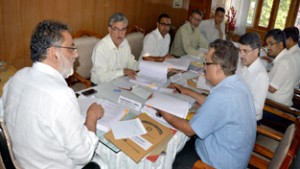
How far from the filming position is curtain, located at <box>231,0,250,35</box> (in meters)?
7.00

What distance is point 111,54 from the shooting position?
2719 millimetres

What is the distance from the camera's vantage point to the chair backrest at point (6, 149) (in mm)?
1091

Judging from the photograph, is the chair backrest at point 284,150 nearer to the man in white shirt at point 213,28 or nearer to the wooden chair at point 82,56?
the wooden chair at point 82,56

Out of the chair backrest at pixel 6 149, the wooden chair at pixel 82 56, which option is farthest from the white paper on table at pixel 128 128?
the wooden chair at pixel 82 56

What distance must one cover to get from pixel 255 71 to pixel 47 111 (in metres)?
1.79

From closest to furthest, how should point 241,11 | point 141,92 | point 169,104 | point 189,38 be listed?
point 169,104 < point 141,92 < point 189,38 < point 241,11

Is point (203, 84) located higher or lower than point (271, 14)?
lower

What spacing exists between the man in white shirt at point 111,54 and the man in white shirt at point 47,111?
3.78ft

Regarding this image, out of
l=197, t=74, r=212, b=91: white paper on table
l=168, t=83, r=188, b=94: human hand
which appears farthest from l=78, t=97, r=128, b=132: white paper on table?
l=197, t=74, r=212, b=91: white paper on table

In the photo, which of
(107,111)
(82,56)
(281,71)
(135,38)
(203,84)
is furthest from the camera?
(135,38)

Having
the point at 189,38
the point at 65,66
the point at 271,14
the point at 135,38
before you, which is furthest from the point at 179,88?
the point at 271,14

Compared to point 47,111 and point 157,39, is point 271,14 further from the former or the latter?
point 47,111

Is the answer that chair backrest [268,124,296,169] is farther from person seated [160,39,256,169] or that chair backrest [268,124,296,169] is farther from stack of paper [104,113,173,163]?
stack of paper [104,113,173,163]

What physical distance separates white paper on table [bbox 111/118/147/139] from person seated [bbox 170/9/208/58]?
2130 mm
